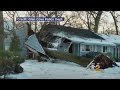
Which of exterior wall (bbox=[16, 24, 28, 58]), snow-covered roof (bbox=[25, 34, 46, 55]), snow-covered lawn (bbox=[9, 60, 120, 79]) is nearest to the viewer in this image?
snow-covered lawn (bbox=[9, 60, 120, 79])

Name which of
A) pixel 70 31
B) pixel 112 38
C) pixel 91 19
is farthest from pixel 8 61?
pixel 112 38

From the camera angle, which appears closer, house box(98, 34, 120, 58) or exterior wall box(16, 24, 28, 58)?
exterior wall box(16, 24, 28, 58)

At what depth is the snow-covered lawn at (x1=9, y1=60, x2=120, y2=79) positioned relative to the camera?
7.46 meters

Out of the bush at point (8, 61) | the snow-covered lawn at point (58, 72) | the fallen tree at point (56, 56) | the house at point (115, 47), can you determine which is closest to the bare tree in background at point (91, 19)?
the house at point (115, 47)

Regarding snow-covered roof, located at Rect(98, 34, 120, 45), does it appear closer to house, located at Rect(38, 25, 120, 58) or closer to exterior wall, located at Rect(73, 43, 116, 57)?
house, located at Rect(38, 25, 120, 58)

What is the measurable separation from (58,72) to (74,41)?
0.73m

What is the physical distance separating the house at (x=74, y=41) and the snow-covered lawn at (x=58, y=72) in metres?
0.33

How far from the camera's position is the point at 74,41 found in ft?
25.7

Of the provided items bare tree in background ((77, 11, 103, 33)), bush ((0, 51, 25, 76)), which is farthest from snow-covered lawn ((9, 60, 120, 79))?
bare tree in background ((77, 11, 103, 33))

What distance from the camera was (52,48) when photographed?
776cm

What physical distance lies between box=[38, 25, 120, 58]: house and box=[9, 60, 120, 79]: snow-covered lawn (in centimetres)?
33
